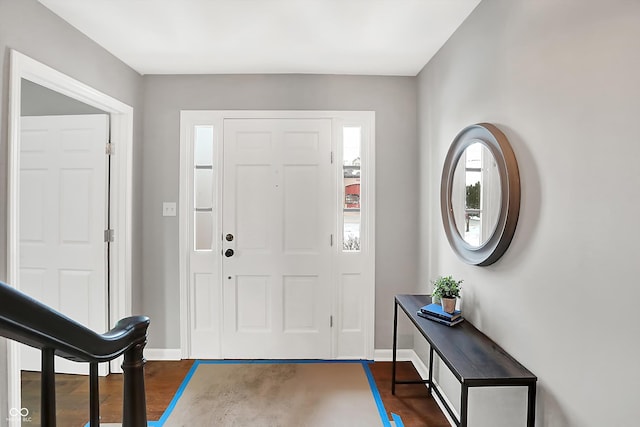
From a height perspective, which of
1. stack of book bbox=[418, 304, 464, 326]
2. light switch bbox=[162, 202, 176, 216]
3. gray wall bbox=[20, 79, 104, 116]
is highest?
gray wall bbox=[20, 79, 104, 116]

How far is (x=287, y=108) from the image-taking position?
2.97m

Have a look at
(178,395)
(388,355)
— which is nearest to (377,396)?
(388,355)

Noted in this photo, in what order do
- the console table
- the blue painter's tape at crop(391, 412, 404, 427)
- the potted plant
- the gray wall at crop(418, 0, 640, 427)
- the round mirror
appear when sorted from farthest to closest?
the blue painter's tape at crop(391, 412, 404, 427) → the potted plant → the round mirror → the console table → the gray wall at crop(418, 0, 640, 427)

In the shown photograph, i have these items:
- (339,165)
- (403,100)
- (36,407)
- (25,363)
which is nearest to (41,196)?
(25,363)

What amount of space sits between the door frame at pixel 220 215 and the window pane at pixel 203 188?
0.06m

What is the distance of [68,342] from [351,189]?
2567 mm

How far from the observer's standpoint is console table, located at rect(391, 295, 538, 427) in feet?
4.43

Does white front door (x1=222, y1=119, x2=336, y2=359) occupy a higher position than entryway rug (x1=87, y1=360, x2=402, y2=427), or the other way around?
white front door (x1=222, y1=119, x2=336, y2=359)

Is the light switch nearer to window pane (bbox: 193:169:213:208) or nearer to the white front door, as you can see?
window pane (bbox: 193:169:213:208)

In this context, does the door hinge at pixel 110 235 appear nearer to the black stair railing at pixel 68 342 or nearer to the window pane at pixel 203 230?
the window pane at pixel 203 230

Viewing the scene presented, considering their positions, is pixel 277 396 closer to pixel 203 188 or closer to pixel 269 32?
pixel 203 188

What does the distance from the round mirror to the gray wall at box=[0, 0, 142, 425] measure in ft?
7.72

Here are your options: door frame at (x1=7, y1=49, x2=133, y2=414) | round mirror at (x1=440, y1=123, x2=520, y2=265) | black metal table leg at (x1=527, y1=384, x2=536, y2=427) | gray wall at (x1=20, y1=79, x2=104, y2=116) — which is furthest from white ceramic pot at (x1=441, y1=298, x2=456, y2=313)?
gray wall at (x1=20, y1=79, x2=104, y2=116)

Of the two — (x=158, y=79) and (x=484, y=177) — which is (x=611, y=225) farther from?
(x=158, y=79)
